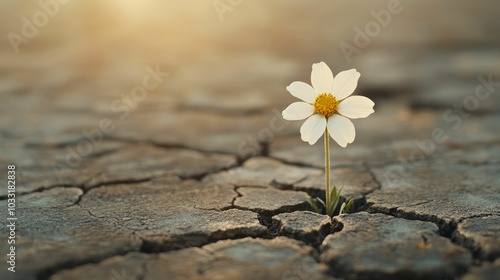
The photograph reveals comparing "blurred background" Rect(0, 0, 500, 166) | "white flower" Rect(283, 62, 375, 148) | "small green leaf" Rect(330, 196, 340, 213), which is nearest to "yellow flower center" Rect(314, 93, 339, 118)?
"white flower" Rect(283, 62, 375, 148)

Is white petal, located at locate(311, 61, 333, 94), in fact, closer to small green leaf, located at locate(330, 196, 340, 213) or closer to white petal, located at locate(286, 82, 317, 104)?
white petal, located at locate(286, 82, 317, 104)

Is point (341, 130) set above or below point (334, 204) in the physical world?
above

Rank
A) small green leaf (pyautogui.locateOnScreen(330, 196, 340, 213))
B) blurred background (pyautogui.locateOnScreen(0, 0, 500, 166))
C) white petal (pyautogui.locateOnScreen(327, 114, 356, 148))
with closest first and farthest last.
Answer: white petal (pyautogui.locateOnScreen(327, 114, 356, 148)) → small green leaf (pyautogui.locateOnScreen(330, 196, 340, 213)) → blurred background (pyautogui.locateOnScreen(0, 0, 500, 166))

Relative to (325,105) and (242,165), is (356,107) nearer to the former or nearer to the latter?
(325,105)

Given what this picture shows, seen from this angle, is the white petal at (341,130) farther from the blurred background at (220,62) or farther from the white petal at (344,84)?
the blurred background at (220,62)

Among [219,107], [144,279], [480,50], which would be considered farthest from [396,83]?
[144,279]

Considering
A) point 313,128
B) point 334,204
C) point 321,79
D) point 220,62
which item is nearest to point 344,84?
point 321,79
